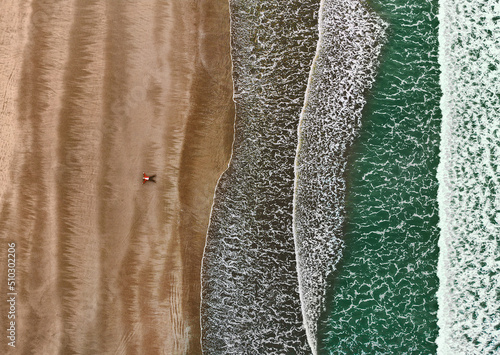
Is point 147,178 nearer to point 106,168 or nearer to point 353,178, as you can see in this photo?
point 106,168

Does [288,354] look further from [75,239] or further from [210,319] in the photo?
[75,239]

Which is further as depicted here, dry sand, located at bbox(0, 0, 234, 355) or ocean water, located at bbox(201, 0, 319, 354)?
ocean water, located at bbox(201, 0, 319, 354)

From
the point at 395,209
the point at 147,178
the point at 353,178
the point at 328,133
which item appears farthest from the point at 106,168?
the point at 395,209

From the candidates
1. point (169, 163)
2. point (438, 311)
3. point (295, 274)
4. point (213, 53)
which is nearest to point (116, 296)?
point (169, 163)

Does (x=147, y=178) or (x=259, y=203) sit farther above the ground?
(x=147, y=178)

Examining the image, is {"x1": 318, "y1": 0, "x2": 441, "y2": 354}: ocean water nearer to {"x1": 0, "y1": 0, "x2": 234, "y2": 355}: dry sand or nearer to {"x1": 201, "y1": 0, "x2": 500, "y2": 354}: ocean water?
{"x1": 201, "y1": 0, "x2": 500, "y2": 354}: ocean water

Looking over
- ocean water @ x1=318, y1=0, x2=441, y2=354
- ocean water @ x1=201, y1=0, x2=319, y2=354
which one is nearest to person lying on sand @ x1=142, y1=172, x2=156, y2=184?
ocean water @ x1=201, y1=0, x2=319, y2=354

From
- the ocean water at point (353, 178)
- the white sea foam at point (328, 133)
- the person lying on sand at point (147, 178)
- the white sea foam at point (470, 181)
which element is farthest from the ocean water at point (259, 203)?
the white sea foam at point (470, 181)
